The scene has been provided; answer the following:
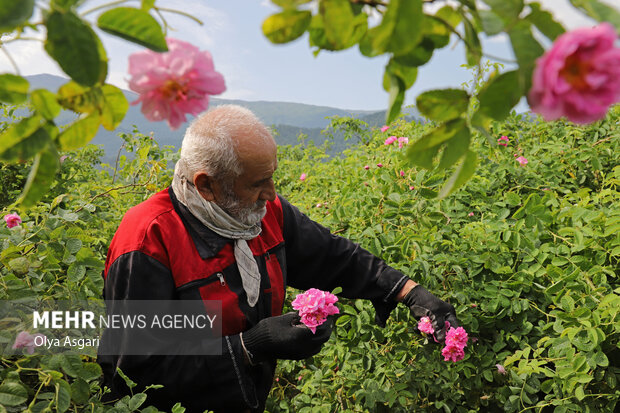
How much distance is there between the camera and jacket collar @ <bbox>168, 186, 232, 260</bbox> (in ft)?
6.18

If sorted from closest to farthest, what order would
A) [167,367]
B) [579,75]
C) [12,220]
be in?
[579,75] → [167,367] → [12,220]

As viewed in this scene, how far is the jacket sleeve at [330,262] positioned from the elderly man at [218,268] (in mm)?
204

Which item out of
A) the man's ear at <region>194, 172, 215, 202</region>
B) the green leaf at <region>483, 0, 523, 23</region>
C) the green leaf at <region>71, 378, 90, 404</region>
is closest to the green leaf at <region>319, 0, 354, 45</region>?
the green leaf at <region>483, 0, 523, 23</region>

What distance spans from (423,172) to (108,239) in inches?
69.6

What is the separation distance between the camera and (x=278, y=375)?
2889 mm

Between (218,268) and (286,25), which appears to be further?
(218,268)

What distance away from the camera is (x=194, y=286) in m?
1.84

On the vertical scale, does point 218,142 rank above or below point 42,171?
below

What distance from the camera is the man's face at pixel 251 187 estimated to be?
5.89ft

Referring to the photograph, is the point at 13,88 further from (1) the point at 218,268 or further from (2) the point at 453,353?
(2) the point at 453,353

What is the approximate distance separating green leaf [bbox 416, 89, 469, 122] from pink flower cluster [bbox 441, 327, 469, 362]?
63.0 inches

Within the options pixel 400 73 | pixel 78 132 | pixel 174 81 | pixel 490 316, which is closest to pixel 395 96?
pixel 400 73

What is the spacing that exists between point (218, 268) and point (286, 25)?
1486 mm

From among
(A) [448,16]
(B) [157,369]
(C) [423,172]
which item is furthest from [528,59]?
(C) [423,172]
